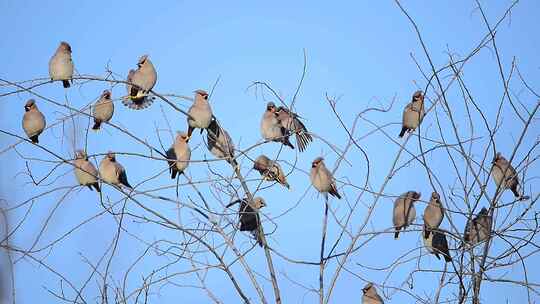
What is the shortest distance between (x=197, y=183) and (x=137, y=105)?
3947 millimetres

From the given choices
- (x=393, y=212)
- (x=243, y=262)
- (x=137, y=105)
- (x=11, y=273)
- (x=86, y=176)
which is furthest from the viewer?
(x=137, y=105)

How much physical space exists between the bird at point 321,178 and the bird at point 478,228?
200 centimetres

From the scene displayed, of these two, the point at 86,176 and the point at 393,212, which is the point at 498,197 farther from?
the point at 86,176

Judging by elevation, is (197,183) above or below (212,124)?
below

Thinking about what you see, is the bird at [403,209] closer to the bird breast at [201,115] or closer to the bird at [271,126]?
the bird at [271,126]

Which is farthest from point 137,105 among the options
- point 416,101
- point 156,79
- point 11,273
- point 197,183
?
point 11,273

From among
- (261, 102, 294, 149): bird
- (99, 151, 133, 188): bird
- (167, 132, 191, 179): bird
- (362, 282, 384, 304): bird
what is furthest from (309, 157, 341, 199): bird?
(99, 151, 133, 188): bird

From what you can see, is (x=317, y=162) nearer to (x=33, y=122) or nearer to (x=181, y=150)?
(x=181, y=150)

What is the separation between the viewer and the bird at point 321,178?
807 cm

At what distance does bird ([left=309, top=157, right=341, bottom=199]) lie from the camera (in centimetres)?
807

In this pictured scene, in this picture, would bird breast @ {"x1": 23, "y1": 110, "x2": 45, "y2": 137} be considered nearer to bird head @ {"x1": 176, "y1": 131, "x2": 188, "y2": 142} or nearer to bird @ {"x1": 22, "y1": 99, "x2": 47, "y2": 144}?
bird @ {"x1": 22, "y1": 99, "x2": 47, "y2": 144}

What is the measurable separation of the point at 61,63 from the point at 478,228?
498cm

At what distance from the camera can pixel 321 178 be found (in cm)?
812

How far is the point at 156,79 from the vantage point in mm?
8883
